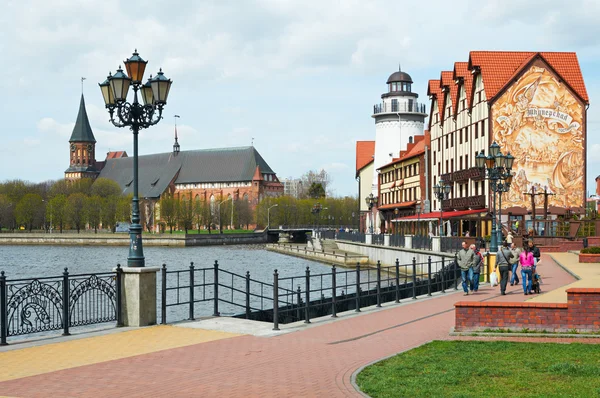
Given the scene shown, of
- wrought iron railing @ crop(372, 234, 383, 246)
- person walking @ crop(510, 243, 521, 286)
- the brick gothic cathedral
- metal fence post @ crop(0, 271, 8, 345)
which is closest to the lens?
metal fence post @ crop(0, 271, 8, 345)

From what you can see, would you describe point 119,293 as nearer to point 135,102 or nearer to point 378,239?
point 135,102

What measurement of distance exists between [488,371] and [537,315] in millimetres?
3686

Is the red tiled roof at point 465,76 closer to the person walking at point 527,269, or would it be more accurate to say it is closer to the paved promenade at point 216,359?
the person walking at point 527,269

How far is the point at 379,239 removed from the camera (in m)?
65.1

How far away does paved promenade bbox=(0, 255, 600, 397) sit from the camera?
9555mm

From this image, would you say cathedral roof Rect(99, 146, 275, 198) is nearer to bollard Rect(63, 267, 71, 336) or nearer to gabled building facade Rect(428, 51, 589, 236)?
gabled building facade Rect(428, 51, 589, 236)

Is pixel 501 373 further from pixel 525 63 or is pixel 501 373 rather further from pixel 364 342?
pixel 525 63

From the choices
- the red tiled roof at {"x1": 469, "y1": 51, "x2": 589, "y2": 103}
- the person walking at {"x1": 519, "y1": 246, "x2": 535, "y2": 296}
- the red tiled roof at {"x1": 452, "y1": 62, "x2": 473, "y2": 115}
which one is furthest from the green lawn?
the red tiled roof at {"x1": 452, "y1": 62, "x2": 473, "y2": 115}

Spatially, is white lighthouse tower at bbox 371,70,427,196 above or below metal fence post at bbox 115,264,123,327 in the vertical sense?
above

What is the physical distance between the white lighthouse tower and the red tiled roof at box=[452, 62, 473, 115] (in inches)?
1209

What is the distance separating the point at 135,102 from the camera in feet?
52.2

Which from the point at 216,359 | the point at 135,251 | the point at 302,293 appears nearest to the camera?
the point at 216,359

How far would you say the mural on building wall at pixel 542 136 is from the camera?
56094 mm

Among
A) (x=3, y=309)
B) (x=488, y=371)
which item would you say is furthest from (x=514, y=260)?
(x=3, y=309)
